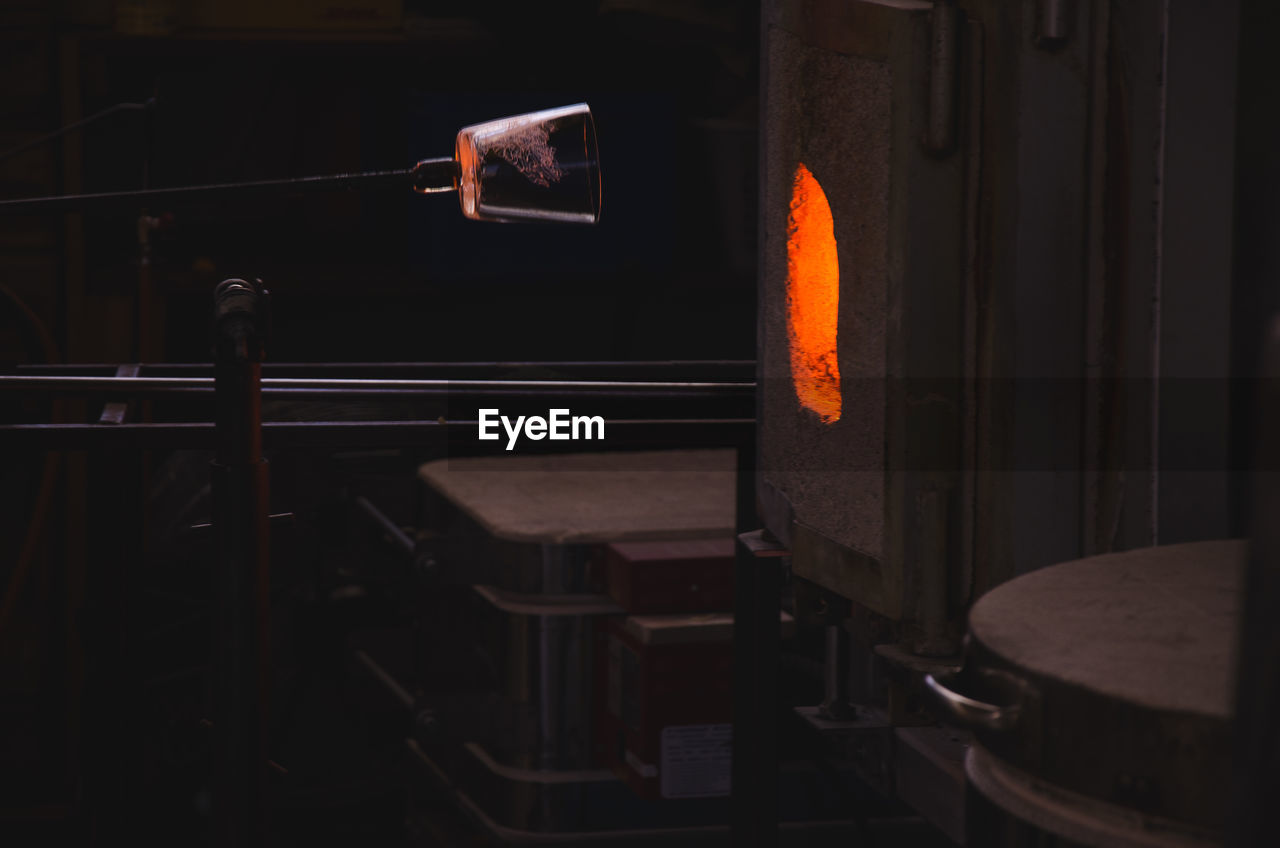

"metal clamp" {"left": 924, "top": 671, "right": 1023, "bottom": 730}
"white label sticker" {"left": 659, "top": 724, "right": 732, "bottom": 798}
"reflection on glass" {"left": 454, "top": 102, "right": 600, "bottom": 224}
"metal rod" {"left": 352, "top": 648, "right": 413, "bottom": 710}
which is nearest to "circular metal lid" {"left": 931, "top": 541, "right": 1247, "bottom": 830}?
"metal clamp" {"left": 924, "top": 671, "right": 1023, "bottom": 730}

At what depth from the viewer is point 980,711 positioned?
721mm

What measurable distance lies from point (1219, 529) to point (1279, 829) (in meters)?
0.77

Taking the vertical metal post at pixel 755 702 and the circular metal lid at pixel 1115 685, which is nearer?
the circular metal lid at pixel 1115 685

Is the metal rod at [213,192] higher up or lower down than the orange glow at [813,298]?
higher up

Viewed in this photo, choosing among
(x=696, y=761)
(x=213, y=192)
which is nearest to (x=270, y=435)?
(x=213, y=192)

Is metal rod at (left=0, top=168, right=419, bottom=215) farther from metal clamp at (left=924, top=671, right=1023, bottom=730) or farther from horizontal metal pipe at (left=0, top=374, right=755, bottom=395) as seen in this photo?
metal clamp at (left=924, top=671, right=1023, bottom=730)

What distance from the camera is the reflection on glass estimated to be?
1.17 m

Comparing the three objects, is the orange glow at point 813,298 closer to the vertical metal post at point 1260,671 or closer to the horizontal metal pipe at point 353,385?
the horizontal metal pipe at point 353,385

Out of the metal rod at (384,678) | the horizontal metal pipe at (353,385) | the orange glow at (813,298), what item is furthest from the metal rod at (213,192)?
the metal rod at (384,678)

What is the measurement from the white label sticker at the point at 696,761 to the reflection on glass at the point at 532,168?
29.5 inches

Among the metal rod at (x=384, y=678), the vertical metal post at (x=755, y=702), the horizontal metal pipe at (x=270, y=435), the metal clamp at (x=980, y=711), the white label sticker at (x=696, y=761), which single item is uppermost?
the horizontal metal pipe at (x=270, y=435)

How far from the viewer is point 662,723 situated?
170 cm

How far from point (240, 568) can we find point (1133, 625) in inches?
31.4

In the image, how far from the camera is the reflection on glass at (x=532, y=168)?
46.1 inches
